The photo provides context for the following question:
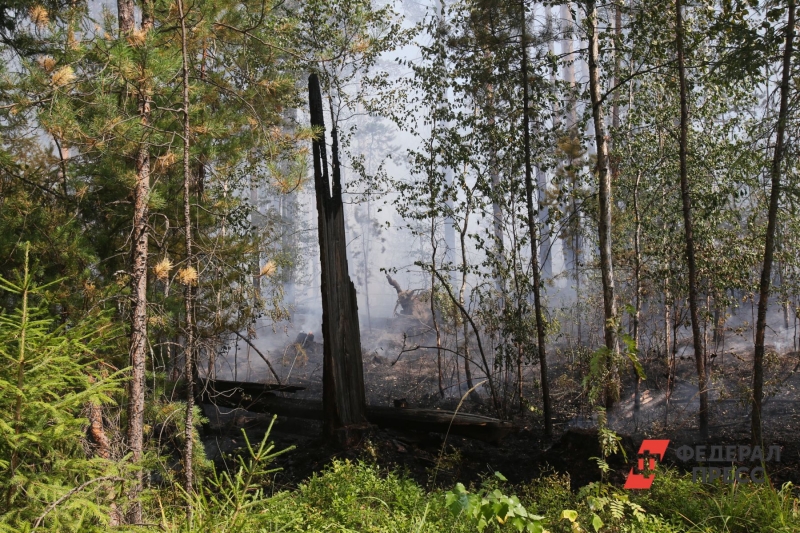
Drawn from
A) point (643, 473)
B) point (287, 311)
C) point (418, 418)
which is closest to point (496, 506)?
point (643, 473)

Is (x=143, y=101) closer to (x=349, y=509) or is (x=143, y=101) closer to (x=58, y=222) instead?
(x=58, y=222)

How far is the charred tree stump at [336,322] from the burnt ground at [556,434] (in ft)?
1.00

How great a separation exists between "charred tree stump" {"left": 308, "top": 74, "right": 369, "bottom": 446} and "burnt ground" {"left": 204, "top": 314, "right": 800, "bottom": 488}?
1.00 ft

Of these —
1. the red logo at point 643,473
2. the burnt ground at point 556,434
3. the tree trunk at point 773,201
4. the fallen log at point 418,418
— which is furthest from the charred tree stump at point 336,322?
the tree trunk at point 773,201

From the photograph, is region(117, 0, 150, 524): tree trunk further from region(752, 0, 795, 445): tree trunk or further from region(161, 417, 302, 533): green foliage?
region(752, 0, 795, 445): tree trunk

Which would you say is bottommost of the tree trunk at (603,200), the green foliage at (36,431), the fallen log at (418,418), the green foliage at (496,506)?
the fallen log at (418,418)

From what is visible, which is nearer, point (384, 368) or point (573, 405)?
point (573, 405)

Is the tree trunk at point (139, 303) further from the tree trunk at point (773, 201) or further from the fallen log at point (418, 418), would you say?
the tree trunk at point (773, 201)

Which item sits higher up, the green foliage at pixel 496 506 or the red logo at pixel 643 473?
the green foliage at pixel 496 506

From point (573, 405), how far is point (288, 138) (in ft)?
22.7

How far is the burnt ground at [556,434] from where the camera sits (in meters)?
6.08

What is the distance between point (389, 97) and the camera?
1117cm

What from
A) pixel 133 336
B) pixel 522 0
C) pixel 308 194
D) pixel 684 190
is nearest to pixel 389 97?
pixel 522 0

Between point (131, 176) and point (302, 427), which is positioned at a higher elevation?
point (131, 176)
